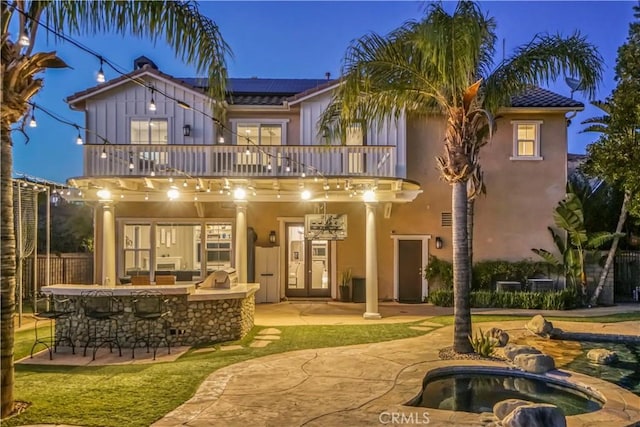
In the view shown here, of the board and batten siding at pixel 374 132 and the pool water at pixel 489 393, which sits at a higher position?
the board and batten siding at pixel 374 132

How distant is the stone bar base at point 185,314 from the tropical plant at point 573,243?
10358mm

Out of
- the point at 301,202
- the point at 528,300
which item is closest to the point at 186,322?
the point at 301,202

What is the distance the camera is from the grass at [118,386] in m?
5.57

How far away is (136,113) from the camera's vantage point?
14.7 m

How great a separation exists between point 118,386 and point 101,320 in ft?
9.84

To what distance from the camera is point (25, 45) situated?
537 cm

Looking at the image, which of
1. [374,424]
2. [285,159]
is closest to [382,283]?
[285,159]

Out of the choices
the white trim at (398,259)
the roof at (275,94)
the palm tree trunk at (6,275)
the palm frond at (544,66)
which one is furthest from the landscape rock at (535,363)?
the roof at (275,94)

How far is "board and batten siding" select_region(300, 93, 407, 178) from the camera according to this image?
46.4 feet

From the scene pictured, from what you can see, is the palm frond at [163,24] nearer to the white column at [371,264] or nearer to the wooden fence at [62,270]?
the white column at [371,264]

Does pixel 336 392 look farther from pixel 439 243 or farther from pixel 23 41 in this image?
pixel 439 243

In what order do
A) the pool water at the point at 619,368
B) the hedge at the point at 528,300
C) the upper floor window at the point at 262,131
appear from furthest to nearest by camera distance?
the upper floor window at the point at 262,131
the hedge at the point at 528,300
the pool water at the point at 619,368

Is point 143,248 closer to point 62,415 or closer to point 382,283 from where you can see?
point 382,283

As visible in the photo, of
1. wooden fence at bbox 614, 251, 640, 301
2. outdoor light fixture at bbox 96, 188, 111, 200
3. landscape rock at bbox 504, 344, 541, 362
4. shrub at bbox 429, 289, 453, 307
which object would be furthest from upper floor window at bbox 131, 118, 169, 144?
wooden fence at bbox 614, 251, 640, 301
